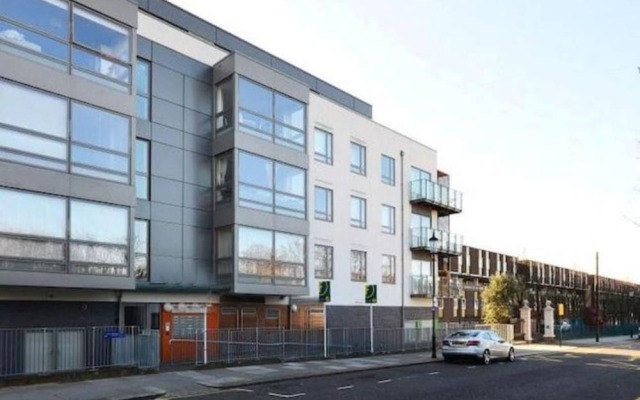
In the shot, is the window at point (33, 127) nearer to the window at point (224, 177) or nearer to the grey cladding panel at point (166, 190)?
the grey cladding panel at point (166, 190)

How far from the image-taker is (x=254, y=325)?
26500mm

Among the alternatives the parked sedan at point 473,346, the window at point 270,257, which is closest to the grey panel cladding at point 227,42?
the window at point 270,257

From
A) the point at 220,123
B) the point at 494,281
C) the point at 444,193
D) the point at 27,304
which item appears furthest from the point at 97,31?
the point at 494,281

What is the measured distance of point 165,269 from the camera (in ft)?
77.1

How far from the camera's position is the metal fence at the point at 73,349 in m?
17.5

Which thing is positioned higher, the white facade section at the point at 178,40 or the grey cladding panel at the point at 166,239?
the white facade section at the point at 178,40

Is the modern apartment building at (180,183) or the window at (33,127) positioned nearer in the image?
the window at (33,127)

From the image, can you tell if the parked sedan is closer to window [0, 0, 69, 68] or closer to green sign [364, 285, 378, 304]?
green sign [364, 285, 378, 304]

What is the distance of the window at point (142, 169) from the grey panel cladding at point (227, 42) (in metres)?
3.21

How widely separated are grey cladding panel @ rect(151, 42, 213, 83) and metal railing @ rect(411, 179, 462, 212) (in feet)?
52.0

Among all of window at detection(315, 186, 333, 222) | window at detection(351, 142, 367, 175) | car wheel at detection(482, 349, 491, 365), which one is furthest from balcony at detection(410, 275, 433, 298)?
car wheel at detection(482, 349, 491, 365)

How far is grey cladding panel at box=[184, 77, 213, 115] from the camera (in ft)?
82.1

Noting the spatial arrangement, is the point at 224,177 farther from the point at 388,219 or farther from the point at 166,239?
the point at 388,219

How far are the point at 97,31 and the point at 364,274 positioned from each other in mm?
18150
